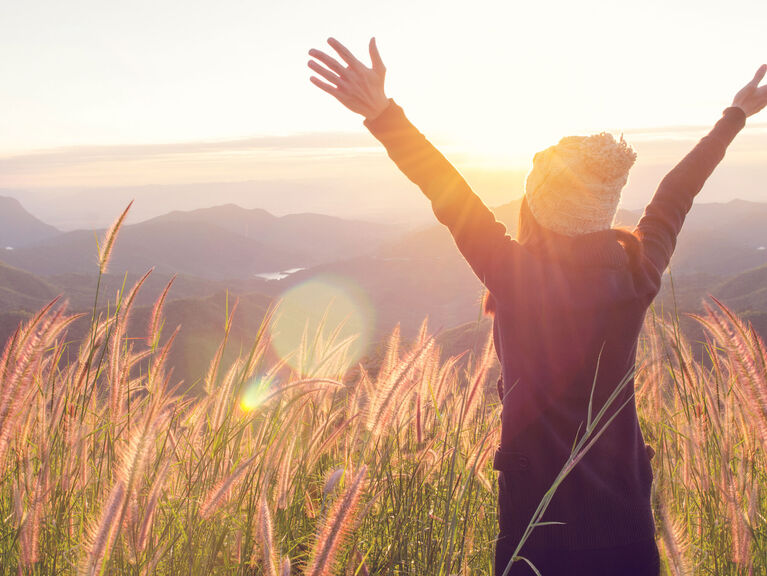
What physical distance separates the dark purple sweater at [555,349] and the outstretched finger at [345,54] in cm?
15

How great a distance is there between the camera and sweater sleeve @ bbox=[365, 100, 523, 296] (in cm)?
150

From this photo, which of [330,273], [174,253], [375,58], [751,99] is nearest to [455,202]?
[375,58]

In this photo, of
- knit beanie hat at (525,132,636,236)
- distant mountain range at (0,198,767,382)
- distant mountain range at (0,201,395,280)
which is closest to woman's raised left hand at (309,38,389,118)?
knit beanie hat at (525,132,636,236)

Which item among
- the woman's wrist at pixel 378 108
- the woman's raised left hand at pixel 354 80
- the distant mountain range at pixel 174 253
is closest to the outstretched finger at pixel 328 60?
the woman's raised left hand at pixel 354 80

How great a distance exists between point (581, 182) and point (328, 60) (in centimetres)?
75

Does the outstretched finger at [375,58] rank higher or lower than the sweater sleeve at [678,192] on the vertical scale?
higher

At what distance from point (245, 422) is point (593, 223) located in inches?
45.5

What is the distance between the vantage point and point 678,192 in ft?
6.41

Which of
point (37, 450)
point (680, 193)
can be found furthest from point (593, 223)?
point (37, 450)

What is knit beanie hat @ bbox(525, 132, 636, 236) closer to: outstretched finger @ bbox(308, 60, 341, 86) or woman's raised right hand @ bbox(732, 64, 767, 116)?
outstretched finger @ bbox(308, 60, 341, 86)

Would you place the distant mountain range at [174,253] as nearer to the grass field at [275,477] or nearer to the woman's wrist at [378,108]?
the grass field at [275,477]

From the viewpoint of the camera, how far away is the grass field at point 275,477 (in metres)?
1.36

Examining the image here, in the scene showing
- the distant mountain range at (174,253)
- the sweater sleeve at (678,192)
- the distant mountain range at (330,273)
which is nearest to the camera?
the sweater sleeve at (678,192)

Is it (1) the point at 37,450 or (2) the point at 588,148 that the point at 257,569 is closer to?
(1) the point at 37,450
